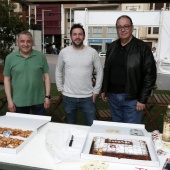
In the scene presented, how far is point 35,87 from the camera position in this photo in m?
2.82

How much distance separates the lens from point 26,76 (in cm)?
274

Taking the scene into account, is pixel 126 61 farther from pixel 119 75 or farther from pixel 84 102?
pixel 84 102

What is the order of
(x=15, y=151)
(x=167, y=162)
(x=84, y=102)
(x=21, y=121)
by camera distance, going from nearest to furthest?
(x=167, y=162)
(x=15, y=151)
(x=21, y=121)
(x=84, y=102)

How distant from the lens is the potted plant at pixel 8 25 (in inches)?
338

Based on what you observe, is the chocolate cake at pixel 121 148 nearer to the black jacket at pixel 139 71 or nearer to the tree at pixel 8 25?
the black jacket at pixel 139 71

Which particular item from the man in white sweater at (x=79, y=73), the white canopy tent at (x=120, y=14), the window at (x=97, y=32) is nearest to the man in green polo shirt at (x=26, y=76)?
the man in white sweater at (x=79, y=73)

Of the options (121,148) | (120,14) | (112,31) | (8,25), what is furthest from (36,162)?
(112,31)

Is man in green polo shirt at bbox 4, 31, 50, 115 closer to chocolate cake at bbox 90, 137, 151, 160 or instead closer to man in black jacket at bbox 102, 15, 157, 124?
man in black jacket at bbox 102, 15, 157, 124

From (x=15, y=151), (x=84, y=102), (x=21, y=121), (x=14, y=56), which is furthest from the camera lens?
(x=84, y=102)

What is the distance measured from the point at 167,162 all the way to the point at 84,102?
1.56 meters

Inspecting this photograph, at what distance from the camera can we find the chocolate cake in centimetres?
160

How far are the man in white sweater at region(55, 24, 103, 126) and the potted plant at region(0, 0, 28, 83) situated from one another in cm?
631

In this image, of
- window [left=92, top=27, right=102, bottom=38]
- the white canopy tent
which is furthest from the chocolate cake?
window [left=92, top=27, right=102, bottom=38]

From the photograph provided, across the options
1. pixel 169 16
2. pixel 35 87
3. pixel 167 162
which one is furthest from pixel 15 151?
pixel 169 16
